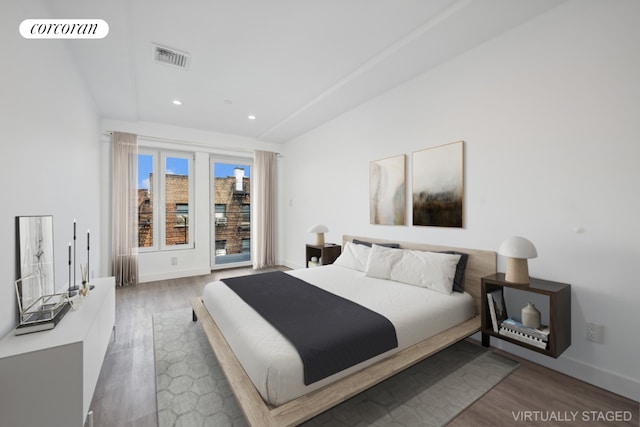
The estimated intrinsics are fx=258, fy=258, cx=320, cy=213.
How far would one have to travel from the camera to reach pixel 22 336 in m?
1.48

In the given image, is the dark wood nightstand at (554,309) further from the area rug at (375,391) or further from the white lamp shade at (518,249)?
the area rug at (375,391)

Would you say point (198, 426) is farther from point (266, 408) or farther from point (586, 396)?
point (586, 396)

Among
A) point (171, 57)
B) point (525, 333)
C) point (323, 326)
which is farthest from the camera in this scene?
point (171, 57)

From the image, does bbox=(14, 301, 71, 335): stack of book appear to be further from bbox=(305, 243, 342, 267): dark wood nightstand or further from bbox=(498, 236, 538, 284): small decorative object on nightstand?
bbox=(498, 236, 538, 284): small decorative object on nightstand

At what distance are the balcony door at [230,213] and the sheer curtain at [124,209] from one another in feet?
4.48

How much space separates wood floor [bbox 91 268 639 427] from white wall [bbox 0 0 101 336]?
783mm

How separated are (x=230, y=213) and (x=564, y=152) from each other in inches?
212

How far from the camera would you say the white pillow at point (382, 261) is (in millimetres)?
2857

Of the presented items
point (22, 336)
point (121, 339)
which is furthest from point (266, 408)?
point (121, 339)

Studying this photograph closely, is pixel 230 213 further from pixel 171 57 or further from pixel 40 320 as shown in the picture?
pixel 40 320

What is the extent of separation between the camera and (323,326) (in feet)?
5.60

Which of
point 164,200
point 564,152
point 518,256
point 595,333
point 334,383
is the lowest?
point 334,383

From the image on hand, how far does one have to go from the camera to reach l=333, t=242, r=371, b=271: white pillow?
10.8 ft

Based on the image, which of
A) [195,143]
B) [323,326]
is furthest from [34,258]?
[195,143]
